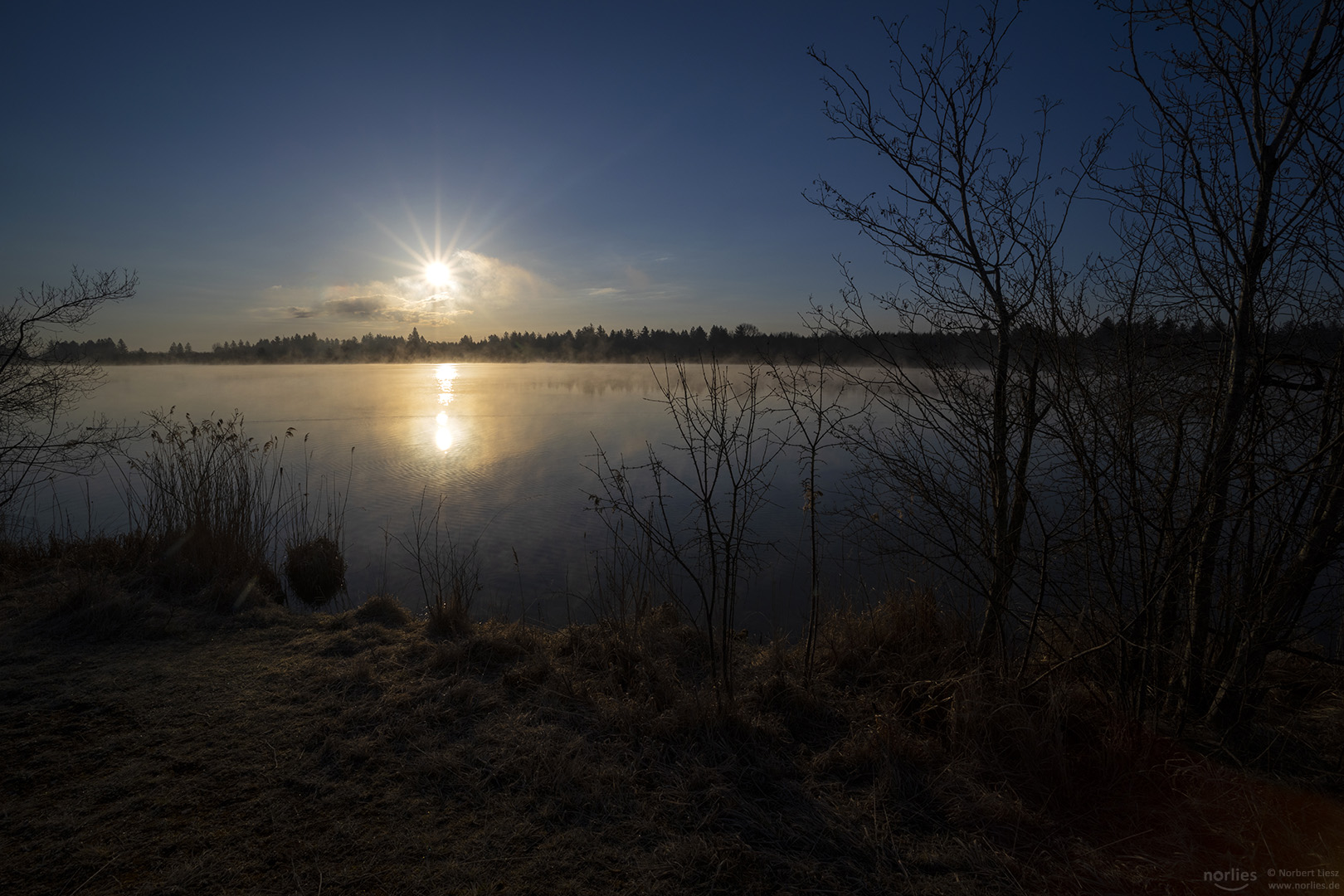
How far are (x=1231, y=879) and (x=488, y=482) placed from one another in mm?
10281

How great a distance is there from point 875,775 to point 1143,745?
45.2 inches

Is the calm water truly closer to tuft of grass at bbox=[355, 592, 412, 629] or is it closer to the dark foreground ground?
tuft of grass at bbox=[355, 592, 412, 629]

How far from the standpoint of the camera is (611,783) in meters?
2.56

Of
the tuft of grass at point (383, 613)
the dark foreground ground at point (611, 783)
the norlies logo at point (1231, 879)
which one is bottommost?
the tuft of grass at point (383, 613)

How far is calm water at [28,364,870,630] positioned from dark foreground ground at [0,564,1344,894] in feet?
5.94

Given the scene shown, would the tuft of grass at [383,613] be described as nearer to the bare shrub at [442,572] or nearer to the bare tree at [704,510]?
the bare shrub at [442,572]

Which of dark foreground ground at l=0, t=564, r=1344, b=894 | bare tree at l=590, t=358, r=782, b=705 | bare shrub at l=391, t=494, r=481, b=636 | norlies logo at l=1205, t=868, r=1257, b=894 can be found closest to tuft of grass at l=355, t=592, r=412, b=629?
bare shrub at l=391, t=494, r=481, b=636

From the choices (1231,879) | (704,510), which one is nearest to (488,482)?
(704,510)

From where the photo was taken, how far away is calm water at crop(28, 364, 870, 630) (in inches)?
254

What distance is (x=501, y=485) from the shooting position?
1050 cm

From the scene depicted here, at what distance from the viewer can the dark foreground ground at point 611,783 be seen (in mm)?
2072

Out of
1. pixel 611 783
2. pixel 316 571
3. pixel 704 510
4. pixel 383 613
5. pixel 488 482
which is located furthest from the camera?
pixel 488 482

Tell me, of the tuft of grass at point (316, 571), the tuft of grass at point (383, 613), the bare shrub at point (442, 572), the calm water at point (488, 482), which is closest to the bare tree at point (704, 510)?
the calm water at point (488, 482)

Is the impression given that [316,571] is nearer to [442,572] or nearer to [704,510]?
[442,572]
